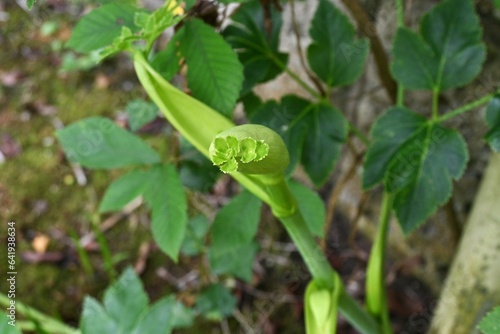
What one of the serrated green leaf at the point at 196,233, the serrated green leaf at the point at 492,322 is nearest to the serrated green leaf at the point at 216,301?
the serrated green leaf at the point at 196,233

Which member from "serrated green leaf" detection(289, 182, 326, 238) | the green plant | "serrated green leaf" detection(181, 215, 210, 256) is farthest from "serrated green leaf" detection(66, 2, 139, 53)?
"serrated green leaf" detection(181, 215, 210, 256)

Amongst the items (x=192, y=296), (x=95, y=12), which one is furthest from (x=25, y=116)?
(x=95, y=12)

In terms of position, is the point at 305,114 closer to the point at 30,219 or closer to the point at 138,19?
the point at 138,19

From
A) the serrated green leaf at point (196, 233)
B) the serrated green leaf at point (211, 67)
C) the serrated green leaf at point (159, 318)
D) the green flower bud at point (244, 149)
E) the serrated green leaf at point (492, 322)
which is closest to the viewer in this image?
the green flower bud at point (244, 149)

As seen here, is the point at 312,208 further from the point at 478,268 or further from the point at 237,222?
the point at 478,268

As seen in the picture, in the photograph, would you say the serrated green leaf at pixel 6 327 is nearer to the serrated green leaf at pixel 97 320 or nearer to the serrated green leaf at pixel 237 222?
the serrated green leaf at pixel 97 320

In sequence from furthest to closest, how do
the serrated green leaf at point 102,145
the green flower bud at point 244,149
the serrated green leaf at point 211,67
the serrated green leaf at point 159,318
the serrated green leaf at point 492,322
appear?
the serrated green leaf at point 102,145, the serrated green leaf at point 159,318, the serrated green leaf at point 211,67, the serrated green leaf at point 492,322, the green flower bud at point 244,149

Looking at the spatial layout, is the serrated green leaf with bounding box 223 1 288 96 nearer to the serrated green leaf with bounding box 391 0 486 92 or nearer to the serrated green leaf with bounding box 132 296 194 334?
the serrated green leaf with bounding box 391 0 486 92
